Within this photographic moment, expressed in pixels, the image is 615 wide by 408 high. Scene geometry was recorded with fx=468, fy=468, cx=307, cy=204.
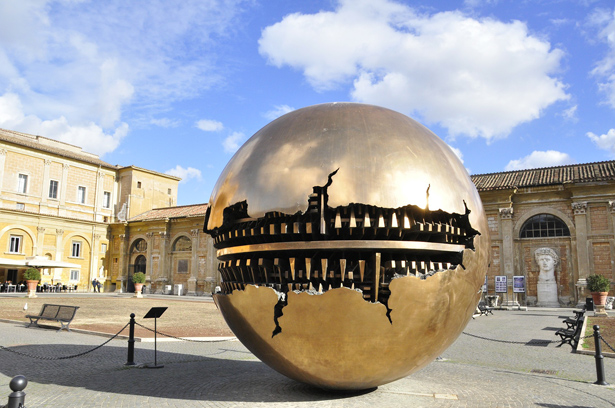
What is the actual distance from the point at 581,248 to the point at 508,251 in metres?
4.12

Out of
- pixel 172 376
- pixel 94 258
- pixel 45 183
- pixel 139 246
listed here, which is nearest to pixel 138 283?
pixel 139 246

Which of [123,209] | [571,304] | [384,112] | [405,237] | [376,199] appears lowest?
[571,304]

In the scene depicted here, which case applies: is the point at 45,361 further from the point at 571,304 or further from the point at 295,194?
the point at 571,304

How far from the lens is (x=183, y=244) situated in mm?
45906

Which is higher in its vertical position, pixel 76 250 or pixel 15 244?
pixel 15 244

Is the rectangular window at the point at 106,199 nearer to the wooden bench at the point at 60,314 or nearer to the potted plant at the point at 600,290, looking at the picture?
the wooden bench at the point at 60,314

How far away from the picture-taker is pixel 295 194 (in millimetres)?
4547

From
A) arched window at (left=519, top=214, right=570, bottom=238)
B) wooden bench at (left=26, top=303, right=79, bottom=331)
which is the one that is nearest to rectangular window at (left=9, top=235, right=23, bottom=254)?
wooden bench at (left=26, top=303, right=79, bottom=331)

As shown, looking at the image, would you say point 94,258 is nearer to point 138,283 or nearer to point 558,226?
point 138,283

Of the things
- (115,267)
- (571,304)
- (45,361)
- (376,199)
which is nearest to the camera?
(376,199)

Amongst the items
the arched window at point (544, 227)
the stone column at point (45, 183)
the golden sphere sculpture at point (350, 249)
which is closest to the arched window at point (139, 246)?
the stone column at point (45, 183)

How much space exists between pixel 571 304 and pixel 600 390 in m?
25.1

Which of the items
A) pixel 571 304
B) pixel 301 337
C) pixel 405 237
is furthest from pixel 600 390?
pixel 571 304

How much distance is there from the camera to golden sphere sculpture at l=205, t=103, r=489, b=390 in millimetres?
4461
